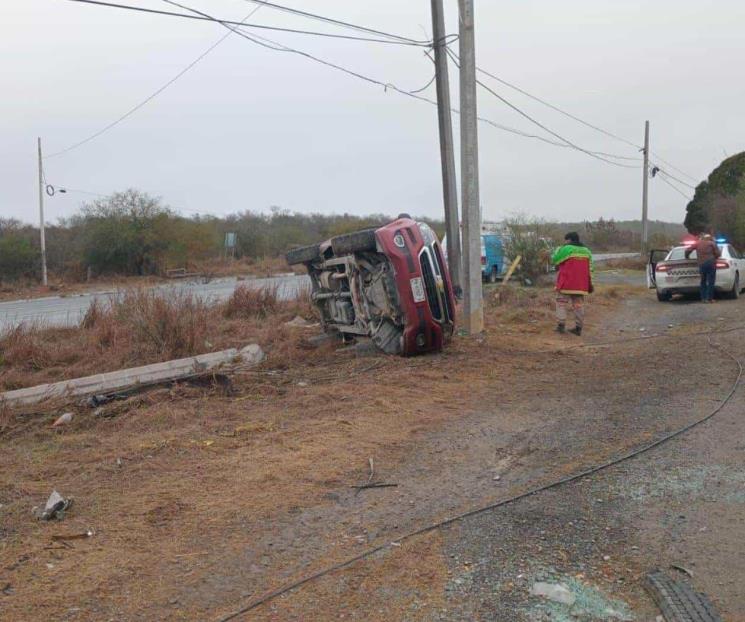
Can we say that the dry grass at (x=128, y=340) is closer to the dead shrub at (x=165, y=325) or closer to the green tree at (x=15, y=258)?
the dead shrub at (x=165, y=325)

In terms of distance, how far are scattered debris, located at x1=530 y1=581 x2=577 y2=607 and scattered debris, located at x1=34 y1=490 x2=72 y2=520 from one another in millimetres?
2863

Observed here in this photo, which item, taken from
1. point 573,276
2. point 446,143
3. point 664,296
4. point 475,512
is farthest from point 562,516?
point 664,296

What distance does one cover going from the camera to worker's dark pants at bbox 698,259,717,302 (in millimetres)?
15922

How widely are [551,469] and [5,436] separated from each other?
4.79 m

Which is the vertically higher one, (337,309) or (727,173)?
(727,173)

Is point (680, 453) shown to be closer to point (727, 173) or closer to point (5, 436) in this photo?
point (5, 436)

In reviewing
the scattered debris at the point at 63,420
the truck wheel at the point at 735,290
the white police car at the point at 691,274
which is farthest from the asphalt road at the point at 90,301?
the truck wheel at the point at 735,290

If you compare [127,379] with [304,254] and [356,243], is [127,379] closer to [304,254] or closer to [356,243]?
[356,243]

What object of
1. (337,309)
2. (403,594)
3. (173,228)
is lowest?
(403,594)

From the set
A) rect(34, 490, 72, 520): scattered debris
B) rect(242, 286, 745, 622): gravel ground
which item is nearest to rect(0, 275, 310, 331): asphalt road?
rect(34, 490, 72, 520): scattered debris

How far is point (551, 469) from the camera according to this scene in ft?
17.4

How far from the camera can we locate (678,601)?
3418 mm

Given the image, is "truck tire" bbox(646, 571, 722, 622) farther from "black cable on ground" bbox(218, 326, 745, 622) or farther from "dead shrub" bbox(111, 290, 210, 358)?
"dead shrub" bbox(111, 290, 210, 358)

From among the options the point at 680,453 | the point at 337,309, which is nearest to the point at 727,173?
the point at 337,309
